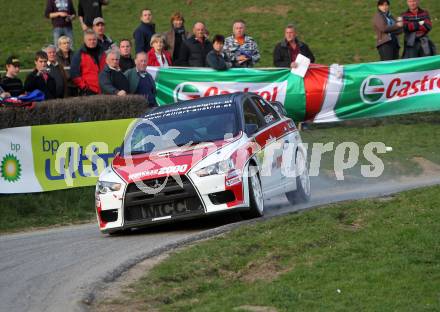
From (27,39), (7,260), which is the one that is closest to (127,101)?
(7,260)

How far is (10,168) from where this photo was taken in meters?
16.3

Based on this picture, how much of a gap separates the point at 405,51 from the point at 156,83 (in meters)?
5.88

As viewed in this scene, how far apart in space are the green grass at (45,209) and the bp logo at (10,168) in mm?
306

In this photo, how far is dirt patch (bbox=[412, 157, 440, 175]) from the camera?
19250 mm

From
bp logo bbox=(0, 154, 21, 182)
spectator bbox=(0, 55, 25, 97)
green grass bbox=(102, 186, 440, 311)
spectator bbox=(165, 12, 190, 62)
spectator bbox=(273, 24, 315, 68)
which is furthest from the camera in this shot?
spectator bbox=(273, 24, 315, 68)

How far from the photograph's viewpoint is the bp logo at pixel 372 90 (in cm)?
2223

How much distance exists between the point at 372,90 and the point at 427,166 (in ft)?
10.1

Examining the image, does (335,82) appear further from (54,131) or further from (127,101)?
(54,131)

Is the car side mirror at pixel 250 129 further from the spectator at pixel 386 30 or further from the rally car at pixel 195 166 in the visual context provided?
the spectator at pixel 386 30

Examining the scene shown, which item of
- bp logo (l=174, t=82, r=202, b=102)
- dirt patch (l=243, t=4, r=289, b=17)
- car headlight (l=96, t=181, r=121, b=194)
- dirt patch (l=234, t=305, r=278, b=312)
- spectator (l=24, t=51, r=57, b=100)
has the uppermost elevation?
dirt patch (l=243, t=4, r=289, b=17)

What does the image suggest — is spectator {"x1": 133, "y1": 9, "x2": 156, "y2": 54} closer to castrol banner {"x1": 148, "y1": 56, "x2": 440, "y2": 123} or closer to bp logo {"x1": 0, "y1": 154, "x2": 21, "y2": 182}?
castrol banner {"x1": 148, "y1": 56, "x2": 440, "y2": 123}

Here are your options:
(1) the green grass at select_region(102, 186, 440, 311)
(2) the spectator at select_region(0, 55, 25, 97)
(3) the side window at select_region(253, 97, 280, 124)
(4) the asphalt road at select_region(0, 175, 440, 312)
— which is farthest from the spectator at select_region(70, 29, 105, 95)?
(1) the green grass at select_region(102, 186, 440, 311)

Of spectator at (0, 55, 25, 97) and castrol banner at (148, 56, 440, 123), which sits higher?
spectator at (0, 55, 25, 97)

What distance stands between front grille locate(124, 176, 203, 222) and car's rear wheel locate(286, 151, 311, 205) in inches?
107
